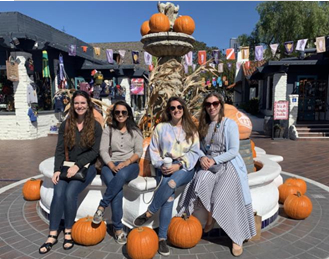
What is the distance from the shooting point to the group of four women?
9.35 ft

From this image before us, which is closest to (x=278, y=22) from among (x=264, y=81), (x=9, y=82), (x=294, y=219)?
(x=264, y=81)

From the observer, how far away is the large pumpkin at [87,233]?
288 cm

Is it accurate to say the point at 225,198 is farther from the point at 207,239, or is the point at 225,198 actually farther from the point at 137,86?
the point at 137,86

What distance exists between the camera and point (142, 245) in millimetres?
2592

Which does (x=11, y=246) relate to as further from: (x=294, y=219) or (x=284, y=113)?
(x=284, y=113)

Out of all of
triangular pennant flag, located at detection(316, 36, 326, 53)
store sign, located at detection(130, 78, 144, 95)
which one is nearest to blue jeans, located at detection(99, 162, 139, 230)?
triangular pennant flag, located at detection(316, 36, 326, 53)

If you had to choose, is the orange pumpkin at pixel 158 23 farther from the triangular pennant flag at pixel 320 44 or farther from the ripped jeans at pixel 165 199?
the triangular pennant flag at pixel 320 44

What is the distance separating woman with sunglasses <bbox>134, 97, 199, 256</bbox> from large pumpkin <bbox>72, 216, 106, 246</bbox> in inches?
16.8

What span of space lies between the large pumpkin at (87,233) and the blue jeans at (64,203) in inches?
5.9

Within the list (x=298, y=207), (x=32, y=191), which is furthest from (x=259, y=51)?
(x=32, y=191)

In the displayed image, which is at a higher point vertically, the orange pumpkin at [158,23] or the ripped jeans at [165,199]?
the orange pumpkin at [158,23]

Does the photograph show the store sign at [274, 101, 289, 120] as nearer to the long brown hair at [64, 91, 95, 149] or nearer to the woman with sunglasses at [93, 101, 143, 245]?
the woman with sunglasses at [93, 101, 143, 245]

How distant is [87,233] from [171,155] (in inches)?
48.6

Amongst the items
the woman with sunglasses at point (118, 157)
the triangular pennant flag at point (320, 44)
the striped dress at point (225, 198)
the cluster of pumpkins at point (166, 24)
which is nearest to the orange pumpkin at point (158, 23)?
the cluster of pumpkins at point (166, 24)
